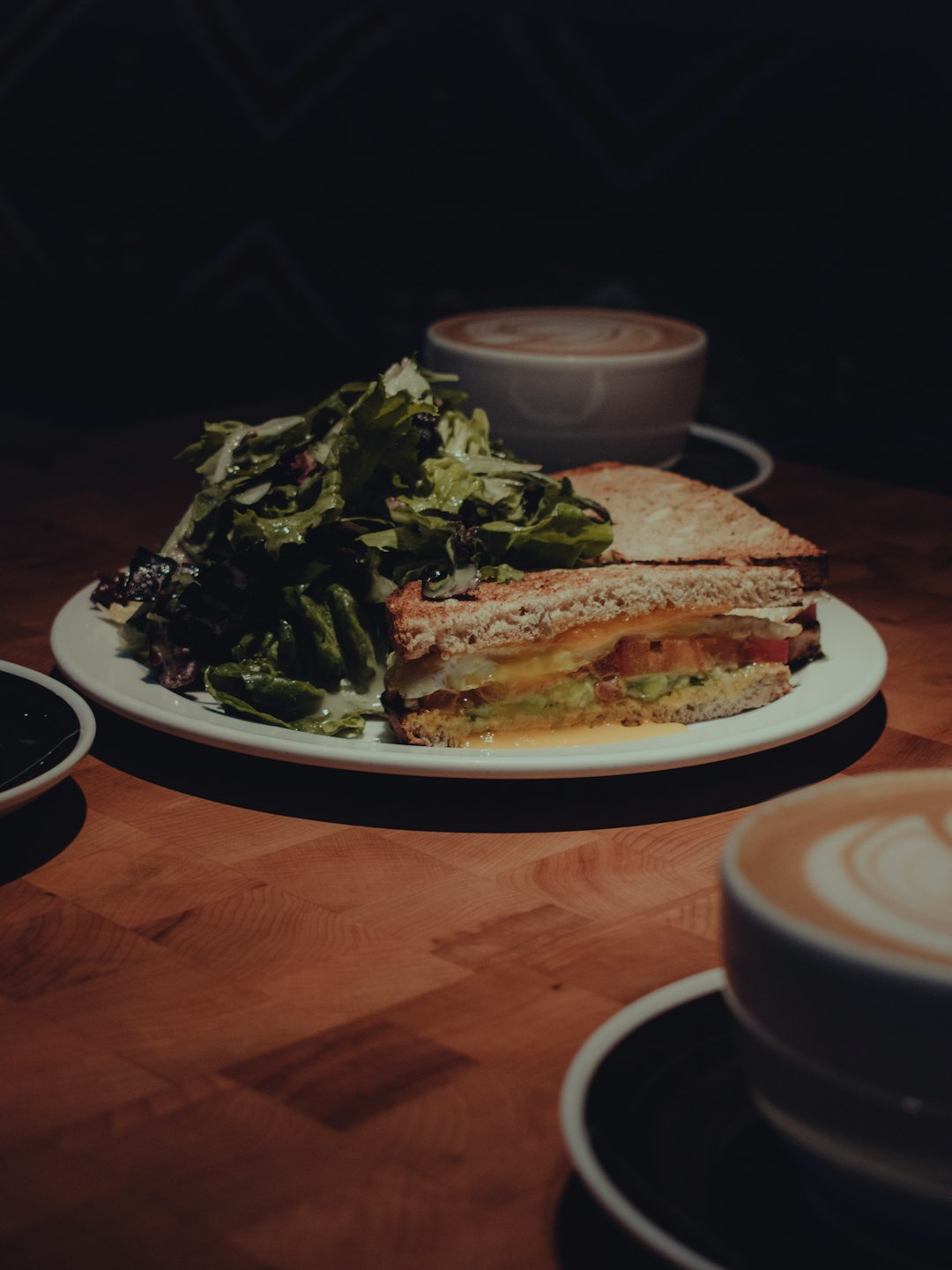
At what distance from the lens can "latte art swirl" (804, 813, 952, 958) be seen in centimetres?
80

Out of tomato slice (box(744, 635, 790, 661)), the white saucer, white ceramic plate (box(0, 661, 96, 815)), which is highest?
white ceramic plate (box(0, 661, 96, 815))

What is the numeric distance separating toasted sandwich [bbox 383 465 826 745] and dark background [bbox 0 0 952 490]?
7.20ft

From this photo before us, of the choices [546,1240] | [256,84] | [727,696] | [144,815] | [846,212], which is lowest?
[846,212]

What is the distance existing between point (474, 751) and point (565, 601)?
0.28 metres

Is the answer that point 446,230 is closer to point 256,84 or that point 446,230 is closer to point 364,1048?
point 256,84

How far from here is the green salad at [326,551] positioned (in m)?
1.85

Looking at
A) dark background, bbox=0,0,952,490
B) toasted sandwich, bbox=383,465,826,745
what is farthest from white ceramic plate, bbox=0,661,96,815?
dark background, bbox=0,0,952,490

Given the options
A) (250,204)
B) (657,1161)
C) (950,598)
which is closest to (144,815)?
(657,1161)

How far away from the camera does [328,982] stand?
1.23 m

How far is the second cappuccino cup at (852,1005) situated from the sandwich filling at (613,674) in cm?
90

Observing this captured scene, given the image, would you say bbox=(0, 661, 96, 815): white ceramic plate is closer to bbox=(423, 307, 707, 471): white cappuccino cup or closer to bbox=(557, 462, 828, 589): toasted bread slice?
bbox=(557, 462, 828, 589): toasted bread slice

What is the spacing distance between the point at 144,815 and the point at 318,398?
7.10 ft

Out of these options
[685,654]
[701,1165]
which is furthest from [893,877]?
[685,654]

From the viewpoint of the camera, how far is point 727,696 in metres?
1.83
